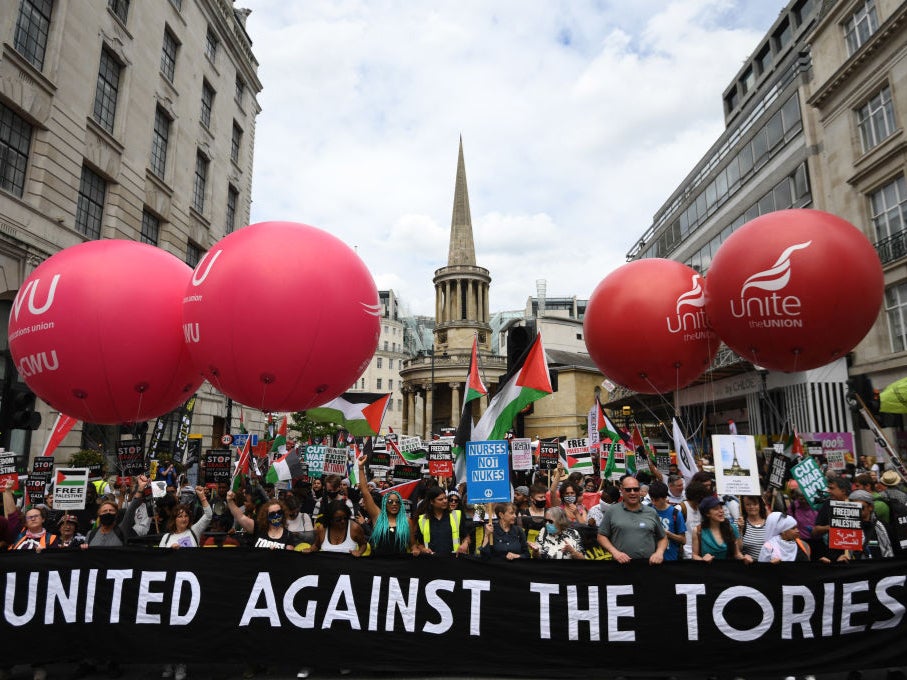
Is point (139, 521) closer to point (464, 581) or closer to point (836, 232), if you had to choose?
point (464, 581)

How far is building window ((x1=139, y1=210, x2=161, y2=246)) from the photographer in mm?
23742

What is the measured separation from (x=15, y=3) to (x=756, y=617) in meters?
21.3

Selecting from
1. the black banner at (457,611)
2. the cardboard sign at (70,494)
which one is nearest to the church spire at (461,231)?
the cardboard sign at (70,494)

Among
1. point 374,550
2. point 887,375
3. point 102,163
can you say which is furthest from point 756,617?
point 102,163

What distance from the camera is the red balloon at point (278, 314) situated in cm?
613

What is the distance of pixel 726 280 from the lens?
884cm

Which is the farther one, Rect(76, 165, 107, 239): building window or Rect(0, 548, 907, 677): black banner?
Rect(76, 165, 107, 239): building window

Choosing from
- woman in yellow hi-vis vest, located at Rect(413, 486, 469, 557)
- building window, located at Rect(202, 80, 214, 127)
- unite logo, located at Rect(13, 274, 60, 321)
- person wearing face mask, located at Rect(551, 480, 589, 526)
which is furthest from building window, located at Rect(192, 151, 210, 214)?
woman in yellow hi-vis vest, located at Rect(413, 486, 469, 557)

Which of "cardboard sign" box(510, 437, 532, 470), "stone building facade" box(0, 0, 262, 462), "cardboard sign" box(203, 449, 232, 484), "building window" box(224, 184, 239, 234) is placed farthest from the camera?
"building window" box(224, 184, 239, 234)

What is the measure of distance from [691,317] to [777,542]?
4.22 m

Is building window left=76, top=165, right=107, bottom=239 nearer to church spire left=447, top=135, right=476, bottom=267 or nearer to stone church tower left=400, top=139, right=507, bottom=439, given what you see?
stone church tower left=400, top=139, right=507, bottom=439

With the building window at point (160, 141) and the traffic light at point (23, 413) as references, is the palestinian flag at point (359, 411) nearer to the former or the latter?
the traffic light at point (23, 413)

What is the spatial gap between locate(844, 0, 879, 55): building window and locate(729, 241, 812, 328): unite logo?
17870 mm

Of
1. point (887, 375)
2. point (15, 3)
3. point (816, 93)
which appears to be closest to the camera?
point (15, 3)
